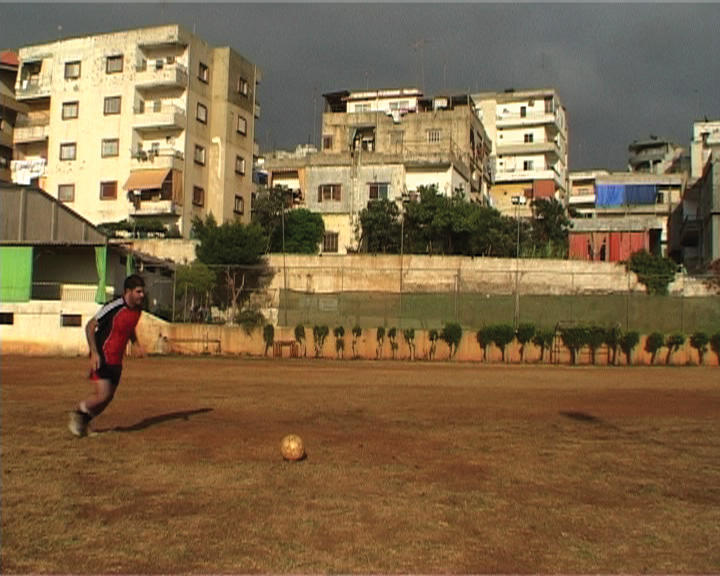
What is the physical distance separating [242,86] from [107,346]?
1930 inches

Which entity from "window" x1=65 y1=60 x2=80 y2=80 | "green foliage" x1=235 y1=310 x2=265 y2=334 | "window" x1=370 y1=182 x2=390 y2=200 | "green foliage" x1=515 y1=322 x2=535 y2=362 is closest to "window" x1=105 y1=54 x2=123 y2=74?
"window" x1=65 y1=60 x2=80 y2=80

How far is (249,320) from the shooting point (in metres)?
31.2

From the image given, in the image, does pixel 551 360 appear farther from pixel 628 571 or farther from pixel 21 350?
pixel 628 571

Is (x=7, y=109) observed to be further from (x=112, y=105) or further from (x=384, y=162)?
(x=384, y=162)

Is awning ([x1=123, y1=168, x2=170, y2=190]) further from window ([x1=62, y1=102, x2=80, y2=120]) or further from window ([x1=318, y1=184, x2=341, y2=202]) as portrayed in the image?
window ([x1=318, y1=184, x2=341, y2=202])

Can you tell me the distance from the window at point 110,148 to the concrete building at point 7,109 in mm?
8982

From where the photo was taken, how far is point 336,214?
5112cm

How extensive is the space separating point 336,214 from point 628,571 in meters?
47.1

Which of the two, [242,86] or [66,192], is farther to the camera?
[242,86]

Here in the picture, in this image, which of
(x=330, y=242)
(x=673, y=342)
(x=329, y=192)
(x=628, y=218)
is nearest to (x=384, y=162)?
(x=329, y=192)

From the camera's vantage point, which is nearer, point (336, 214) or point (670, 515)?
point (670, 515)

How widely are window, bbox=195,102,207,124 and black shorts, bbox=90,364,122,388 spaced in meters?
45.1

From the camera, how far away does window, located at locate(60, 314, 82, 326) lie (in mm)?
29094

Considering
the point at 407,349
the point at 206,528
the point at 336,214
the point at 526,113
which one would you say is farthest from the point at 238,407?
the point at 526,113
